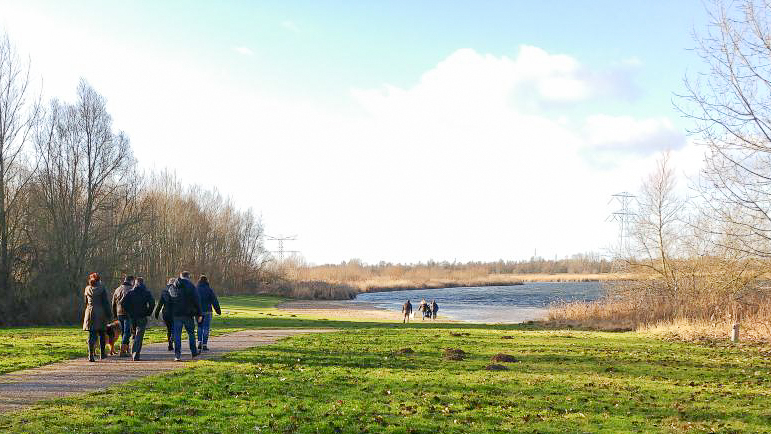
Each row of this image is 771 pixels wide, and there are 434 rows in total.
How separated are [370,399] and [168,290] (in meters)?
6.87

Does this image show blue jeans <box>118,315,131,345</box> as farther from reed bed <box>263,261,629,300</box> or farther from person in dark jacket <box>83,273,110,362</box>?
reed bed <box>263,261,629,300</box>

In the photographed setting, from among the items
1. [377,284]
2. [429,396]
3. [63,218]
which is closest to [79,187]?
[63,218]

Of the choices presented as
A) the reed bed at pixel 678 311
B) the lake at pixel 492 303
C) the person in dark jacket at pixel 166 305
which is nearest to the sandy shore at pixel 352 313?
the lake at pixel 492 303

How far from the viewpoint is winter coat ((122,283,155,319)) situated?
13.9m

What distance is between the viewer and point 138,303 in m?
14.0

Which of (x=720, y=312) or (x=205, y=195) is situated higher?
(x=205, y=195)

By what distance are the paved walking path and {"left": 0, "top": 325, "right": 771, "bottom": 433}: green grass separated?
636mm

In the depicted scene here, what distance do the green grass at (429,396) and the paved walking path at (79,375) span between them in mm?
636

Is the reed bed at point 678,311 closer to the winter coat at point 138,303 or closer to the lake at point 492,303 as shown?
the lake at point 492,303

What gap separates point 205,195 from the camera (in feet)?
257

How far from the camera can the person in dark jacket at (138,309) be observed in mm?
13763

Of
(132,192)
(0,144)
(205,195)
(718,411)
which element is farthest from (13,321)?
(205,195)

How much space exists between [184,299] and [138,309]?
1.24 m

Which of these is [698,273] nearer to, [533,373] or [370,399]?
[533,373]
